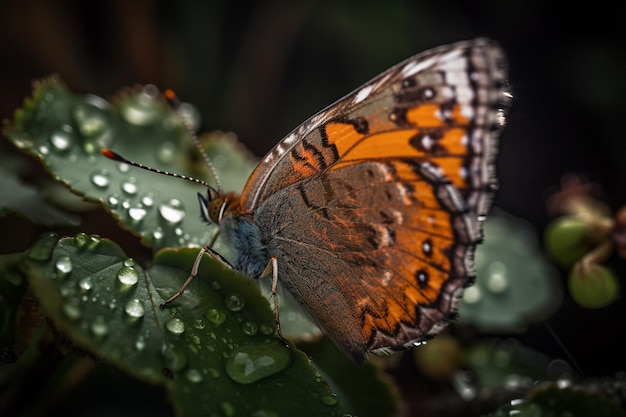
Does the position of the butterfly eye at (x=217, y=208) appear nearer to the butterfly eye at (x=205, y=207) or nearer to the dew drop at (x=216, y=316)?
the butterfly eye at (x=205, y=207)

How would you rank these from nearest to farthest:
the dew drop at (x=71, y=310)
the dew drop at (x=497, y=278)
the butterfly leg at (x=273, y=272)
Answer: the dew drop at (x=71, y=310) → the butterfly leg at (x=273, y=272) → the dew drop at (x=497, y=278)

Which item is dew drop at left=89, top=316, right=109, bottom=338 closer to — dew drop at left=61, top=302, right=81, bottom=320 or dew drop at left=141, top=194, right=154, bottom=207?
dew drop at left=61, top=302, right=81, bottom=320

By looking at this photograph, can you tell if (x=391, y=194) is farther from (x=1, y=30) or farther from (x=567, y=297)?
(x=1, y=30)

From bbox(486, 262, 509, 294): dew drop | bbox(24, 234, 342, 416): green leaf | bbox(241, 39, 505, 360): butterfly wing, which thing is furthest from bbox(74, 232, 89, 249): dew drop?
bbox(486, 262, 509, 294): dew drop

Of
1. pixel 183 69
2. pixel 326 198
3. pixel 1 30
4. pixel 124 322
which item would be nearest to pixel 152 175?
pixel 326 198

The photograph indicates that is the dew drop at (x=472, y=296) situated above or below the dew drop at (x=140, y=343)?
below

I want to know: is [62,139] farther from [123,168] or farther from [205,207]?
[205,207]

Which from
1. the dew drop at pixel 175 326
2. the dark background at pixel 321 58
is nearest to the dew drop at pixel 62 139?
the dew drop at pixel 175 326

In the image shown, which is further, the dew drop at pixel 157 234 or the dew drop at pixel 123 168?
the dew drop at pixel 123 168
